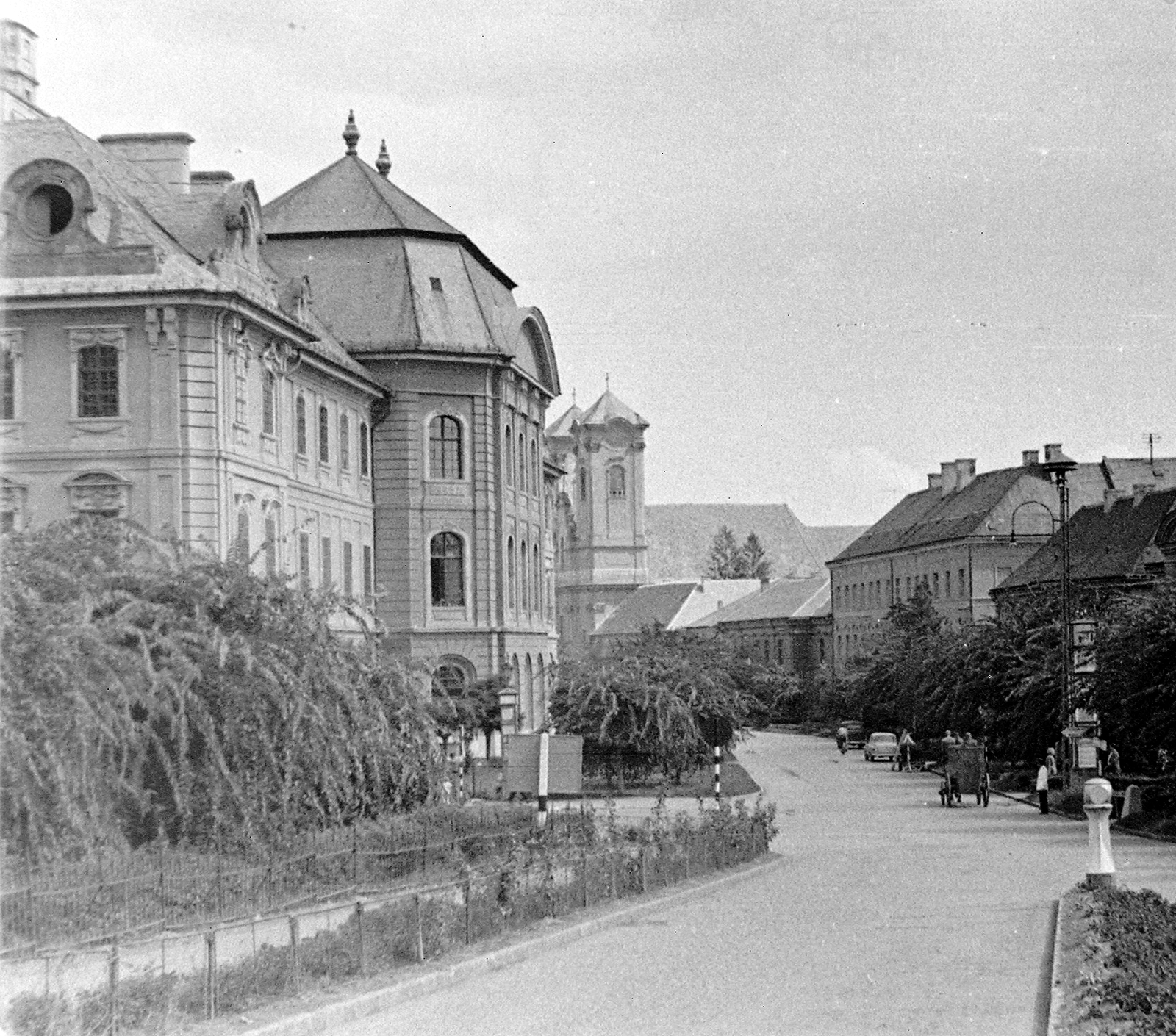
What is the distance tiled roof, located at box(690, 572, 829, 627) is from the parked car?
59.3 metres

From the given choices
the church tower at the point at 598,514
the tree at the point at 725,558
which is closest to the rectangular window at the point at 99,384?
the church tower at the point at 598,514

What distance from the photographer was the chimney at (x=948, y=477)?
113 meters

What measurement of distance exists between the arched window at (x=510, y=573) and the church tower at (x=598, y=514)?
100552 millimetres

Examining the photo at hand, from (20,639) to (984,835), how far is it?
20.3m

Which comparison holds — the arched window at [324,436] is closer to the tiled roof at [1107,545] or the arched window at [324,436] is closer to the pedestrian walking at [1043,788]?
the pedestrian walking at [1043,788]

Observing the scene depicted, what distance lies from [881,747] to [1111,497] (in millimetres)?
21891

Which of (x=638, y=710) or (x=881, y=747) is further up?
(x=638, y=710)

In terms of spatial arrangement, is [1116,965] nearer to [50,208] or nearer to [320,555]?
[50,208]

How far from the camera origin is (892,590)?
11456 cm

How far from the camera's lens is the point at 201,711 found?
22.8m

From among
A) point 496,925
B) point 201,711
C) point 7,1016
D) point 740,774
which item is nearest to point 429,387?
point 740,774

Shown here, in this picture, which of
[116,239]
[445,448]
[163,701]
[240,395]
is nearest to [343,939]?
[163,701]

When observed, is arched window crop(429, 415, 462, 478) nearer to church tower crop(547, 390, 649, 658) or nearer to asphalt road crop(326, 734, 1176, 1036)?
asphalt road crop(326, 734, 1176, 1036)

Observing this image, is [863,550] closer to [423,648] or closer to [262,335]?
[423,648]
